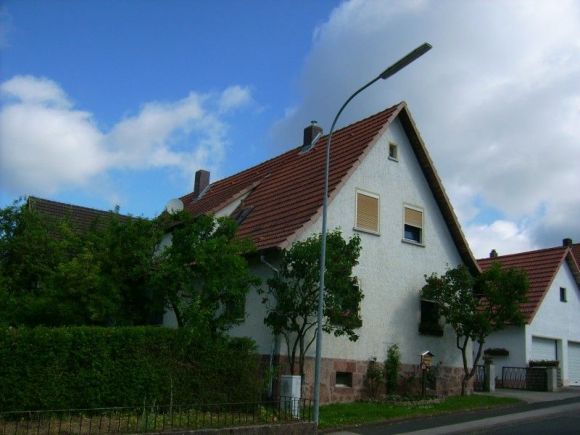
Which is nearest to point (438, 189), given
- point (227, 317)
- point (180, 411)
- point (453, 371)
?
point (453, 371)

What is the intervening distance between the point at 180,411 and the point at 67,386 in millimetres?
2329

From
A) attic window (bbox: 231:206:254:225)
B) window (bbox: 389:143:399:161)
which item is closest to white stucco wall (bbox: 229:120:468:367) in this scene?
window (bbox: 389:143:399:161)

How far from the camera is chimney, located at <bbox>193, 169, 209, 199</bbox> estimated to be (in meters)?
30.7

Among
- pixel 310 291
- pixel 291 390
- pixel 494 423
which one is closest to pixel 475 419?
pixel 494 423

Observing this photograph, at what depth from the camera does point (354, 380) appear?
18.7m

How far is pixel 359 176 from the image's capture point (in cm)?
2023

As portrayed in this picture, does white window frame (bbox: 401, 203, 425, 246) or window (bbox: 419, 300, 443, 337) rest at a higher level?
white window frame (bbox: 401, 203, 425, 246)

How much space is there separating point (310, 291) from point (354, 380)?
3.91 metres

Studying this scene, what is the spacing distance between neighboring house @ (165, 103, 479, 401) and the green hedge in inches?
102

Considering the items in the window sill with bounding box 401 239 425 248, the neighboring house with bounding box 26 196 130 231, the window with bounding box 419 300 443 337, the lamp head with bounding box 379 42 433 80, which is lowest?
the window with bounding box 419 300 443 337

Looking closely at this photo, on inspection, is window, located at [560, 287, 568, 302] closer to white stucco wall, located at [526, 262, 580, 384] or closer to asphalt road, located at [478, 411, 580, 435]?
white stucco wall, located at [526, 262, 580, 384]

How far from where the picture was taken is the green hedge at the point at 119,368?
12.6 meters

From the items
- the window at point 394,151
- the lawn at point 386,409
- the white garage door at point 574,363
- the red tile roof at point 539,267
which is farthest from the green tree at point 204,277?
the white garage door at point 574,363

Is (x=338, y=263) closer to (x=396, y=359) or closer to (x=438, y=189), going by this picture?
(x=396, y=359)
